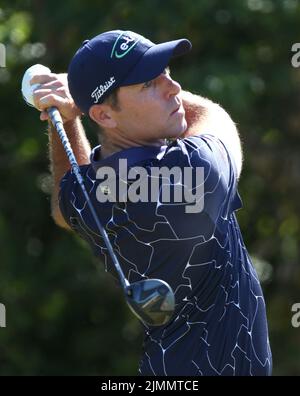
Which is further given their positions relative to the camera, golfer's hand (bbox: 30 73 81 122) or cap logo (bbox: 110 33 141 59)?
golfer's hand (bbox: 30 73 81 122)

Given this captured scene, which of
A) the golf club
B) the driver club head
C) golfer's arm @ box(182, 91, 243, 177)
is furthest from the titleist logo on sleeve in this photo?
the driver club head

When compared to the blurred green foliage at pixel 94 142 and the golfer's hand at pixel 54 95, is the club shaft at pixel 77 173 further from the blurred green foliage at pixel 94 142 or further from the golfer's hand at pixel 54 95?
the blurred green foliage at pixel 94 142

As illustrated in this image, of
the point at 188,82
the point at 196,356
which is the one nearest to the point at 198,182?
the point at 196,356

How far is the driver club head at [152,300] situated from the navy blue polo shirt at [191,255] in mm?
275

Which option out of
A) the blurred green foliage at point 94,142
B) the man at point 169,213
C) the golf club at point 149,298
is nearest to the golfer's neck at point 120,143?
→ the man at point 169,213

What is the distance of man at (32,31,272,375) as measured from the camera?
3.87 metres

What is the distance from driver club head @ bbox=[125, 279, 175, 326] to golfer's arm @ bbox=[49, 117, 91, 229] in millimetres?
758

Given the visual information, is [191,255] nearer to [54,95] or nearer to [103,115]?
[103,115]

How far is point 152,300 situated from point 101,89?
810 millimetres

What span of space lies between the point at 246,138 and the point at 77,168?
6126 mm

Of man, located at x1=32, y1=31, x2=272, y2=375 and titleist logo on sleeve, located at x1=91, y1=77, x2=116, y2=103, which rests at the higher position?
titleist logo on sleeve, located at x1=91, y1=77, x2=116, y2=103

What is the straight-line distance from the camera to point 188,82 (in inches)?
337

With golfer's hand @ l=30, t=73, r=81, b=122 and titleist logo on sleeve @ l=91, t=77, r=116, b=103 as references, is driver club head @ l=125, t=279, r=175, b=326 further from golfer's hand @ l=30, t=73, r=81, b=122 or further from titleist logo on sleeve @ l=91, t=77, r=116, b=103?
golfer's hand @ l=30, t=73, r=81, b=122

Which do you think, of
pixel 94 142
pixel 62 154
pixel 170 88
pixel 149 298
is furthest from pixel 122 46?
pixel 94 142
